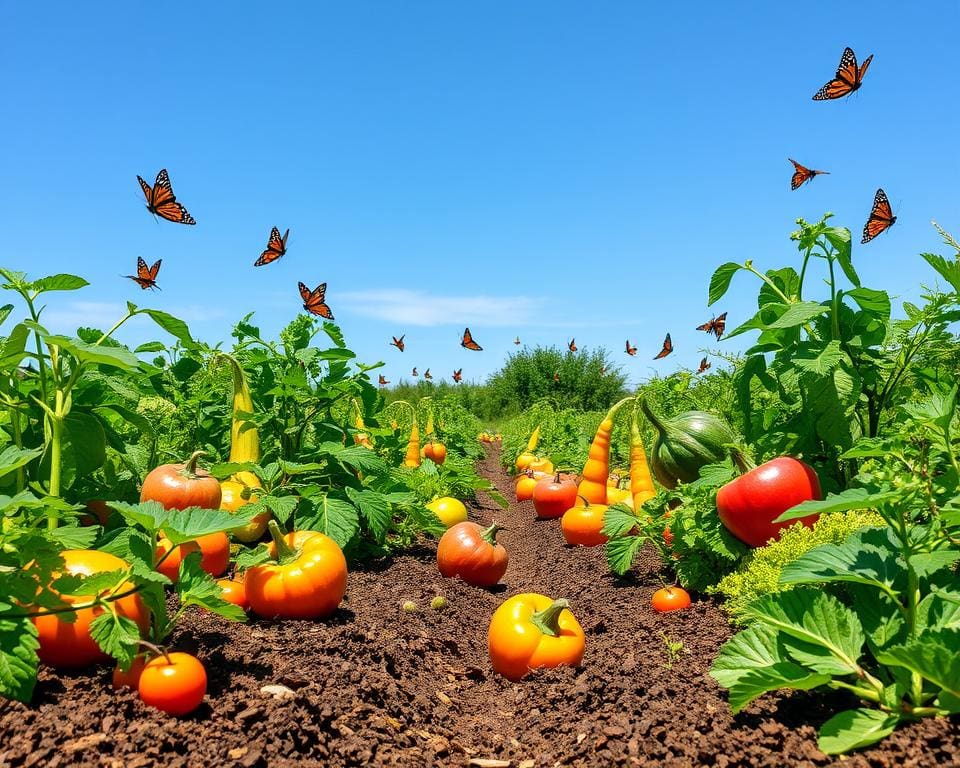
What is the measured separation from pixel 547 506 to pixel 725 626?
4.24 meters

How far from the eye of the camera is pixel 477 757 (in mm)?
2941

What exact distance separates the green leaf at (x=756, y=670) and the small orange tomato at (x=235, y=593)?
91.0 inches

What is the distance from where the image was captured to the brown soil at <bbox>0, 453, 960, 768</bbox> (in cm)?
223

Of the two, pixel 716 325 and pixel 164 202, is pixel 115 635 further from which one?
pixel 716 325

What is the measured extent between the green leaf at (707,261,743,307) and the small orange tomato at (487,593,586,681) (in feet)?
5.91

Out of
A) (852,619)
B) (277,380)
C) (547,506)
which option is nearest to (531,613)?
(852,619)

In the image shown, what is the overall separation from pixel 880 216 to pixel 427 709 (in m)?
4.32

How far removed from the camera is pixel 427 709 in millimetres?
3201

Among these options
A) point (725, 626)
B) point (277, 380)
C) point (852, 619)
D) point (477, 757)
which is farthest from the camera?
point (277, 380)

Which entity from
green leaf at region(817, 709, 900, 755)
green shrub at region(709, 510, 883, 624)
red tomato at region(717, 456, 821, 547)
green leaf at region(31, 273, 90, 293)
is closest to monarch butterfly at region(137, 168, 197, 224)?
green leaf at region(31, 273, 90, 293)

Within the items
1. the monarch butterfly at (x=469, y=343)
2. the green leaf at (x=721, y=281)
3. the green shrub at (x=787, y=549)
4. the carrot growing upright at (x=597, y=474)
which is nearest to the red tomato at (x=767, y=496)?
the green shrub at (x=787, y=549)

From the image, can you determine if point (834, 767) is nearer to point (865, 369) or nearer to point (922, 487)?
point (922, 487)

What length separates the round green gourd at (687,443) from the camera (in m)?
5.35


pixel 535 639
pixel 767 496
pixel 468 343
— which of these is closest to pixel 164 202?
pixel 535 639
